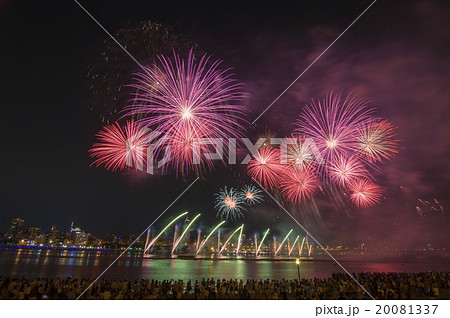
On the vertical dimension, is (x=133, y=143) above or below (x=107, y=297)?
above

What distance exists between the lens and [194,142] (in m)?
24.9

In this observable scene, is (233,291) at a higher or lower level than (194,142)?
lower

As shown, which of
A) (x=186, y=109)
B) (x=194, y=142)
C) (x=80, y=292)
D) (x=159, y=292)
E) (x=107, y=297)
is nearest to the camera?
(x=107, y=297)

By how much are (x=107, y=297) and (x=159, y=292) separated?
4288mm

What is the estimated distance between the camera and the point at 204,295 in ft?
48.4

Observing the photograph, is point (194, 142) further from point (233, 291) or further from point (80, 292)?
point (80, 292)

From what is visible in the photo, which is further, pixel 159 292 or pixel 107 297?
pixel 159 292
